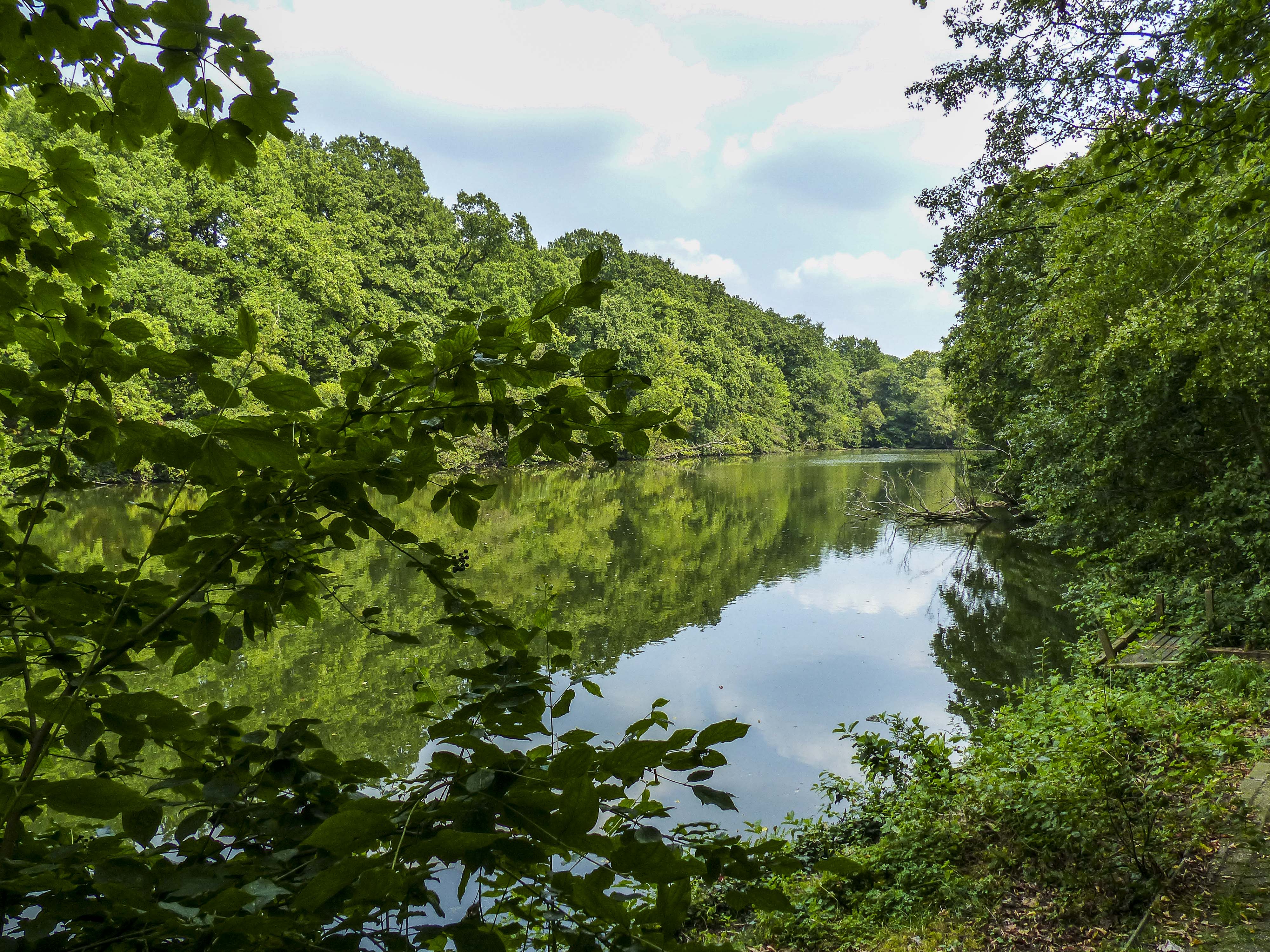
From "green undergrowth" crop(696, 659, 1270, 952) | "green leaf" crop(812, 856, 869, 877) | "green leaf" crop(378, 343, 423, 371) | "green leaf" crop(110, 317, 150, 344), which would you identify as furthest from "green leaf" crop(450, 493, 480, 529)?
"green undergrowth" crop(696, 659, 1270, 952)

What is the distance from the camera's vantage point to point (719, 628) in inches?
419

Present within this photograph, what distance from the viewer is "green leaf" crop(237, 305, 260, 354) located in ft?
3.18

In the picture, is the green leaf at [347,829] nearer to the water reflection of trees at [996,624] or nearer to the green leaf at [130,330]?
the green leaf at [130,330]

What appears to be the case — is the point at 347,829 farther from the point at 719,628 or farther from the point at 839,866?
the point at 719,628

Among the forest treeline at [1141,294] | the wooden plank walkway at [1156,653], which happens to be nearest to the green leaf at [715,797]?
the forest treeline at [1141,294]

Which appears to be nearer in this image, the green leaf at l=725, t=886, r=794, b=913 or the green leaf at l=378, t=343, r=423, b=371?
the green leaf at l=725, t=886, r=794, b=913

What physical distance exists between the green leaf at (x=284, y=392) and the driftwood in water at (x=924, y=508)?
2022cm

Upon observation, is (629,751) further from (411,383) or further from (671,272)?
(671,272)

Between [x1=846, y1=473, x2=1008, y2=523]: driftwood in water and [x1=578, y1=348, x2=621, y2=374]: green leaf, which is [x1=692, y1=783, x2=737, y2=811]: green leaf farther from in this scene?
[x1=846, y1=473, x2=1008, y2=523]: driftwood in water

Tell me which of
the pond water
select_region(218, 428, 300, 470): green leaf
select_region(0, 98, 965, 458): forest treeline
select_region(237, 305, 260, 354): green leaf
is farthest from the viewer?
select_region(0, 98, 965, 458): forest treeline

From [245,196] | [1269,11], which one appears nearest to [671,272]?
[245,196]

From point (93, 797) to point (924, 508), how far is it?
853 inches

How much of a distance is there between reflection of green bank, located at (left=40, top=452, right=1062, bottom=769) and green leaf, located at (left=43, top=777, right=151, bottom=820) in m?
1.00

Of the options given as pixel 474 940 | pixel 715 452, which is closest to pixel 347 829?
pixel 474 940
